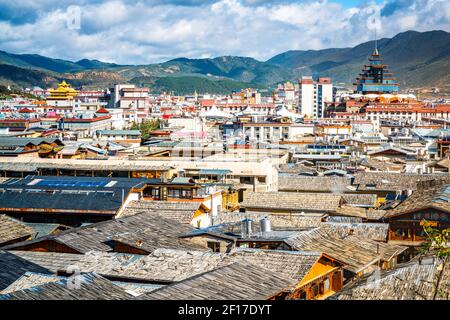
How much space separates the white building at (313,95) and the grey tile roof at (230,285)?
68.2 m

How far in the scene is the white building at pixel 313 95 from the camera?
2943 inches

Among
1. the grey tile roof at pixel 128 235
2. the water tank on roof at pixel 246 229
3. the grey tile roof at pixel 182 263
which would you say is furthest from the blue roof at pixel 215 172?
the grey tile roof at pixel 182 263

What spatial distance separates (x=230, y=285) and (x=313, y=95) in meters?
70.1

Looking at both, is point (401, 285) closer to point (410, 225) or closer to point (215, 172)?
point (410, 225)

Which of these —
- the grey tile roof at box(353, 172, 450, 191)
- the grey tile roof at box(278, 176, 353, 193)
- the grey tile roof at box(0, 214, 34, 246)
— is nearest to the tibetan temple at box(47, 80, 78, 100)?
the grey tile roof at box(278, 176, 353, 193)

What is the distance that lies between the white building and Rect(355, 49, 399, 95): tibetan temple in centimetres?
341

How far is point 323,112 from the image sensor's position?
72062 millimetres

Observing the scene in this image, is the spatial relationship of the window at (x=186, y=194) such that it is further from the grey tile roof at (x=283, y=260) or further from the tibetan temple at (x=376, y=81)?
the tibetan temple at (x=376, y=81)

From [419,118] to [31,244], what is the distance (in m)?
Answer: 55.9

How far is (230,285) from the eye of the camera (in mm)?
6211

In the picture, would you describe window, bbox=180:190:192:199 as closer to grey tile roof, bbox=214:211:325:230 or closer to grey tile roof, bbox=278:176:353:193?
grey tile roof, bbox=214:211:325:230

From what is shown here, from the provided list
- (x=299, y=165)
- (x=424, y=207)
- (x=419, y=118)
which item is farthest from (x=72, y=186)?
(x=419, y=118)

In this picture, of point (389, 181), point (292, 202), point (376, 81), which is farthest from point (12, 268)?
point (376, 81)
